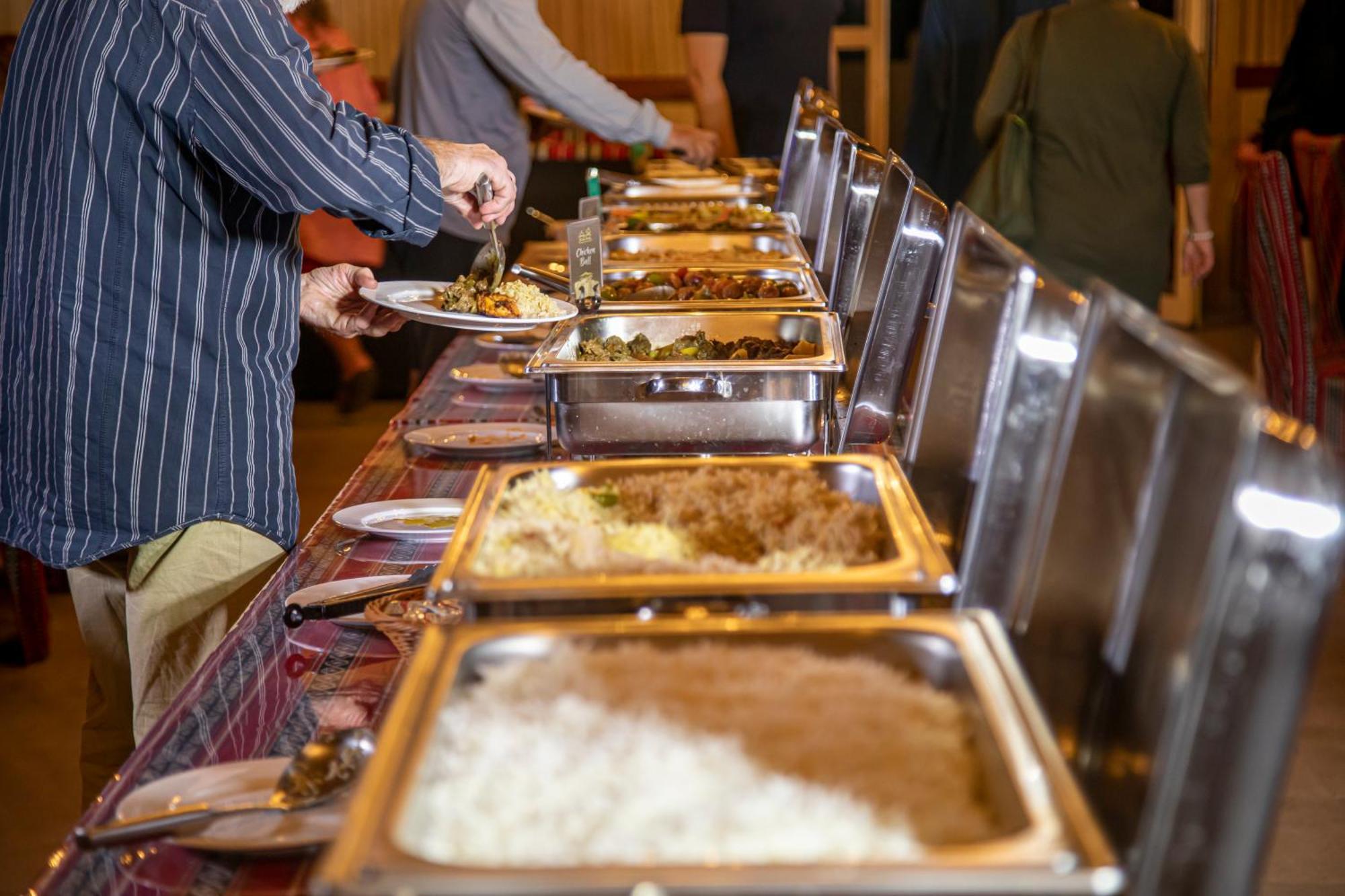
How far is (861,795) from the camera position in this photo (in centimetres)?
64

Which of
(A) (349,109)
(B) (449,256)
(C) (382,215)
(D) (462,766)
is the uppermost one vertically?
(A) (349,109)

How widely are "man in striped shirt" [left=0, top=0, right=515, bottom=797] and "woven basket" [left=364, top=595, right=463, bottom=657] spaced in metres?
0.36

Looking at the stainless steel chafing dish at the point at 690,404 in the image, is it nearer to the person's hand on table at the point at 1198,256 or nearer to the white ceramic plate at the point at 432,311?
the white ceramic plate at the point at 432,311

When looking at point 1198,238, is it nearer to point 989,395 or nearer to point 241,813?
point 989,395

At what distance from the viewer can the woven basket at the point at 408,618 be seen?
3.70ft

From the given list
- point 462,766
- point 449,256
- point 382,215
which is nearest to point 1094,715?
point 462,766

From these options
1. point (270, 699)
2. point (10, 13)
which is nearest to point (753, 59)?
point (270, 699)

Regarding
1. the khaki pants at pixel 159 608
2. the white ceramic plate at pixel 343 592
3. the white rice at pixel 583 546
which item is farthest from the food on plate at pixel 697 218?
the white rice at pixel 583 546

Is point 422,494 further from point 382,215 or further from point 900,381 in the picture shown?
point 900,381

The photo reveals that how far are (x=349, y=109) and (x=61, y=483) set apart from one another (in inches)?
18.9

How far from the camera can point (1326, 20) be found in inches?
127

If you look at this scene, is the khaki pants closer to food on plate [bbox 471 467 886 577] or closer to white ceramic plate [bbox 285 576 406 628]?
white ceramic plate [bbox 285 576 406 628]

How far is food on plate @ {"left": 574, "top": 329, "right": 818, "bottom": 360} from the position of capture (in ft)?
5.28

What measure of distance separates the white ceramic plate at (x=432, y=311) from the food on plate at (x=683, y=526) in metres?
0.40
